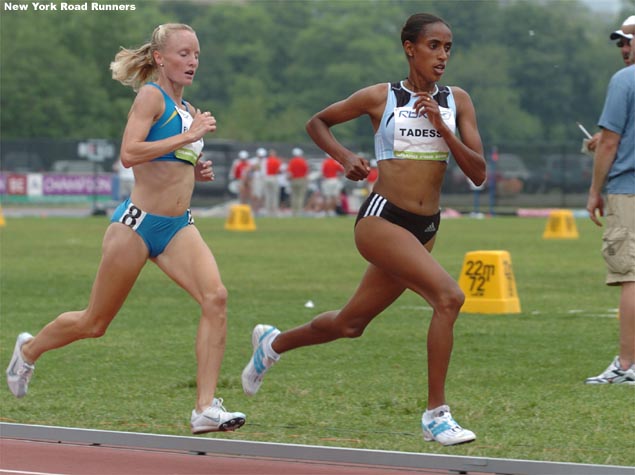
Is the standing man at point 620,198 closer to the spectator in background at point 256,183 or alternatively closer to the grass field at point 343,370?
the grass field at point 343,370

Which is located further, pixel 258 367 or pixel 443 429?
pixel 258 367

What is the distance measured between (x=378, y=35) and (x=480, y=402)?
115 m

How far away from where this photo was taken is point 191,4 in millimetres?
133875

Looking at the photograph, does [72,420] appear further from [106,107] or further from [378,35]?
[378,35]

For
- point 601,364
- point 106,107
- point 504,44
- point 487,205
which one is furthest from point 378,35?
point 601,364

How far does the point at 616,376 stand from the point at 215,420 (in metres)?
3.64

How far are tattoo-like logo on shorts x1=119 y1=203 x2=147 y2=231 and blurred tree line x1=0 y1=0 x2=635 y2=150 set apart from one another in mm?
73310

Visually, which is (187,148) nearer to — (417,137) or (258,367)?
(417,137)

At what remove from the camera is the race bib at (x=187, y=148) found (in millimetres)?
8438

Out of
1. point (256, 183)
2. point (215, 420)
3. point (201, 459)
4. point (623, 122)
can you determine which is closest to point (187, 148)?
point (215, 420)

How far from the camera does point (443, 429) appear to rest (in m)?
7.86

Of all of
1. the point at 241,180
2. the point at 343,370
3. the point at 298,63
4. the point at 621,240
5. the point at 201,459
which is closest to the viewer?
the point at 201,459

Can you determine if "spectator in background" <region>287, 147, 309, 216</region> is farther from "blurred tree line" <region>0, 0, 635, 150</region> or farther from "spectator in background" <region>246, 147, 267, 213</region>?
"blurred tree line" <region>0, 0, 635, 150</region>

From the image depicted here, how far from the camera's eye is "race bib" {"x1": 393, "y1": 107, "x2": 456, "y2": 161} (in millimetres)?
8352
